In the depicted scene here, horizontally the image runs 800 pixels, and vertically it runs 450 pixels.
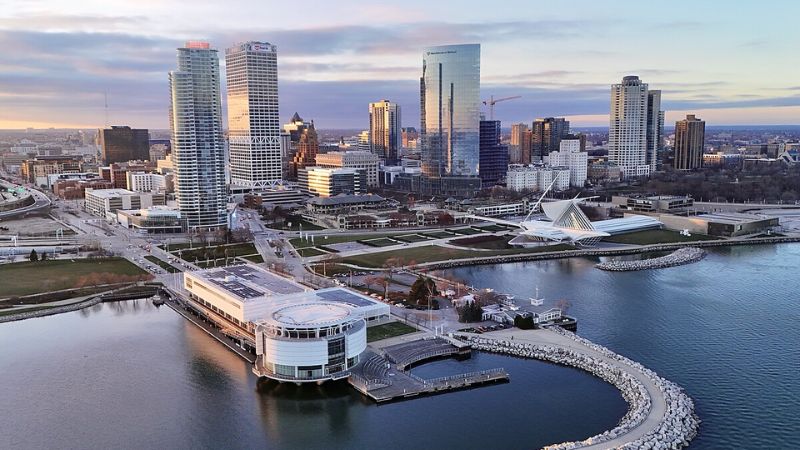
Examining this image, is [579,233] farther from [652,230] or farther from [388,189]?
[388,189]

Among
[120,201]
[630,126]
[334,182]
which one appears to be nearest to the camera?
[120,201]

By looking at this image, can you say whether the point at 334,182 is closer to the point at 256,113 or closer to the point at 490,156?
the point at 256,113

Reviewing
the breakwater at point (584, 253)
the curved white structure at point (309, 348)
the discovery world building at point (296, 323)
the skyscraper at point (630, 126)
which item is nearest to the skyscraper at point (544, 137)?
the skyscraper at point (630, 126)

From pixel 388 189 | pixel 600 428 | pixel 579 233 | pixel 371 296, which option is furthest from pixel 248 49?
pixel 600 428

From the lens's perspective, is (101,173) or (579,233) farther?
(101,173)

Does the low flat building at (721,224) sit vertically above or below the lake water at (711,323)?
above

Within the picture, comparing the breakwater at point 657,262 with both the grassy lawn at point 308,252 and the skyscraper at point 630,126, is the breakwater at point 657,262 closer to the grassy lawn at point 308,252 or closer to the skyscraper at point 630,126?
the grassy lawn at point 308,252

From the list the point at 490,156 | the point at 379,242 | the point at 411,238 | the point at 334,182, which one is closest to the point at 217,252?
the point at 379,242
